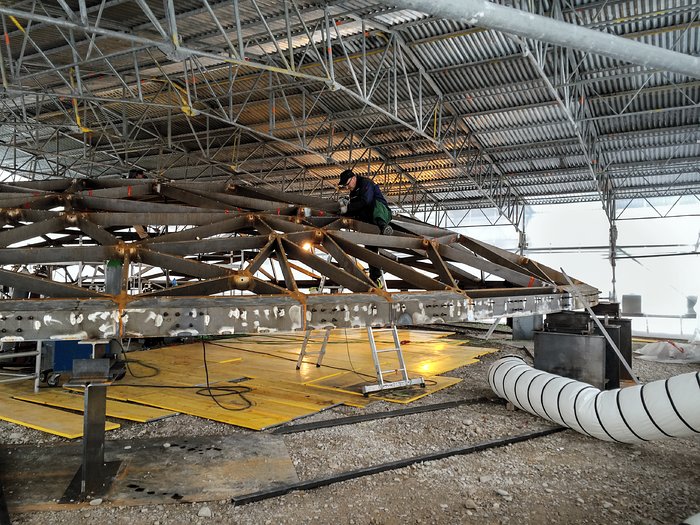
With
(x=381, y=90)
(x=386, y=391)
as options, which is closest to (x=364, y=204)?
(x=386, y=391)

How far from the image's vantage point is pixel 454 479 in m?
4.66

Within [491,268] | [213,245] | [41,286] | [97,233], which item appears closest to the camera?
[41,286]

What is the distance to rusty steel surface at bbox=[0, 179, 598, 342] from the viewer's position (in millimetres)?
3459

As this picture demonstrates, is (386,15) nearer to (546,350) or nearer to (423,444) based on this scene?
(546,350)

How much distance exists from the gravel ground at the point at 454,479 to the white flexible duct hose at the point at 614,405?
0.81 feet

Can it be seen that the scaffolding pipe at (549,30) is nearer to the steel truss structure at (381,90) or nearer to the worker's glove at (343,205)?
the steel truss structure at (381,90)

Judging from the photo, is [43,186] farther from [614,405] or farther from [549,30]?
[614,405]

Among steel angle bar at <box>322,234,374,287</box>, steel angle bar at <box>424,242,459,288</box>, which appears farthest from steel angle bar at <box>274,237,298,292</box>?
steel angle bar at <box>424,242,459,288</box>

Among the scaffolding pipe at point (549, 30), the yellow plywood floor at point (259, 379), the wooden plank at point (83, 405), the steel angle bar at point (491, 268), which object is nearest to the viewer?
the scaffolding pipe at point (549, 30)

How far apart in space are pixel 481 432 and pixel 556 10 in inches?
351

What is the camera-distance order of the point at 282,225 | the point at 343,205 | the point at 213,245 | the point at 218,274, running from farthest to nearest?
the point at 343,205, the point at 282,225, the point at 213,245, the point at 218,274

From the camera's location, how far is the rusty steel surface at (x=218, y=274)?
3.46m

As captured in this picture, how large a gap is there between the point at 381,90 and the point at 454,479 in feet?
43.6

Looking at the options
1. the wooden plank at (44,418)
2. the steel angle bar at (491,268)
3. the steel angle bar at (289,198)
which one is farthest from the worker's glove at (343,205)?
the wooden plank at (44,418)
